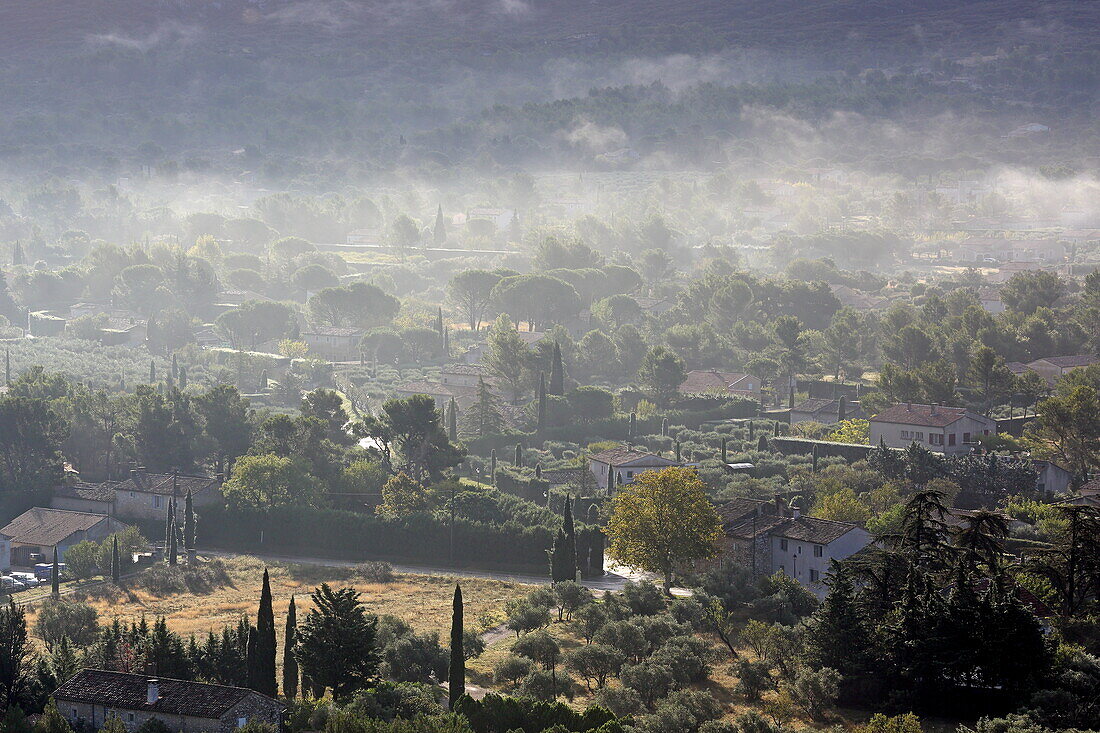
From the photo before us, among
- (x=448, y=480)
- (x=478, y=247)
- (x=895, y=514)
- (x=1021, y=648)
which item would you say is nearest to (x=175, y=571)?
(x=448, y=480)

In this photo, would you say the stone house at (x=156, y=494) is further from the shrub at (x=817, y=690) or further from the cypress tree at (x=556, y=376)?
the shrub at (x=817, y=690)

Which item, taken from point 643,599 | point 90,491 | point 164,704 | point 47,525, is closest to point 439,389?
point 90,491

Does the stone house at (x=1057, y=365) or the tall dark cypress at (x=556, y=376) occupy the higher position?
the stone house at (x=1057, y=365)

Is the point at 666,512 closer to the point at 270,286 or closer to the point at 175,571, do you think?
the point at 175,571

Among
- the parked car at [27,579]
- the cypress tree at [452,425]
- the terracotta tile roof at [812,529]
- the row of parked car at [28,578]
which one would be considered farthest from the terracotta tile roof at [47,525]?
the terracotta tile roof at [812,529]

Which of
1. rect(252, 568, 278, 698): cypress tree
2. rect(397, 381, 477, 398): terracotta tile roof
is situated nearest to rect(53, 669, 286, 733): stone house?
rect(252, 568, 278, 698): cypress tree

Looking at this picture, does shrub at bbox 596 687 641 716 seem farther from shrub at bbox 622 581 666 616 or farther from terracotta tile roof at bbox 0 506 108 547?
terracotta tile roof at bbox 0 506 108 547

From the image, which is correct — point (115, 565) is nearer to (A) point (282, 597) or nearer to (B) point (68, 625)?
(A) point (282, 597)
